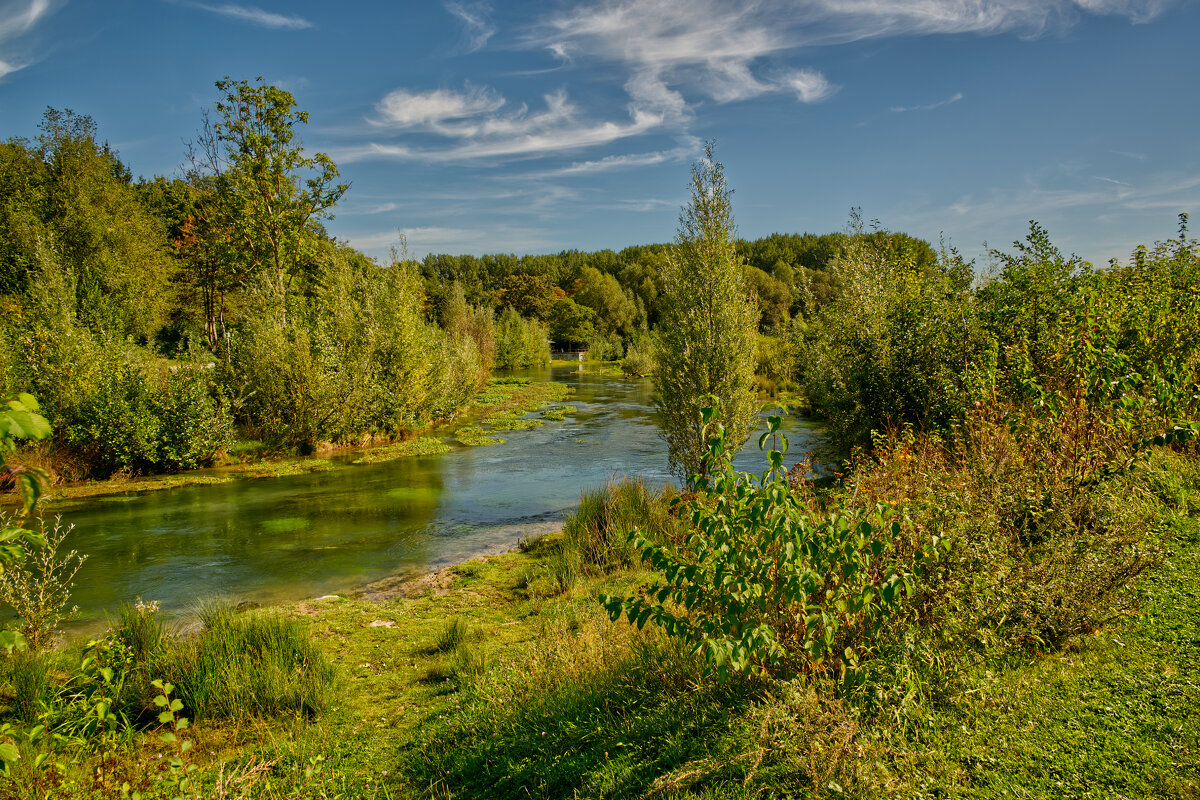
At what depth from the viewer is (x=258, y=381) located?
72.4 ft

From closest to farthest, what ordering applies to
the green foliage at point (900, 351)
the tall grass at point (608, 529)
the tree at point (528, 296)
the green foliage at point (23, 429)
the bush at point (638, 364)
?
the green foliage at point (23, 429) → the tall grass at point (608, 529) → the green foliage at point (900, 351) → the bush at point (638, 364) → the tree at point (528, 296)

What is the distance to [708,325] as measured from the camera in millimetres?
12250

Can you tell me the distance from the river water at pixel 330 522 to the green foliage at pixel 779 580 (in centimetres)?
713

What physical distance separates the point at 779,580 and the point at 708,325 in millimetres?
8737

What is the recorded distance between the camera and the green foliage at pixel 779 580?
11.8 feet

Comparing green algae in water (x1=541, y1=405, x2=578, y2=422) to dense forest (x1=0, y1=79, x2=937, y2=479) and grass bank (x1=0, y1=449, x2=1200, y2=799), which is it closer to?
dense forest (x1=0, y1=79, x2=937, y2=479)

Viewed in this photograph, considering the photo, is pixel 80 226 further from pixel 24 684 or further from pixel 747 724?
pixel 747 724

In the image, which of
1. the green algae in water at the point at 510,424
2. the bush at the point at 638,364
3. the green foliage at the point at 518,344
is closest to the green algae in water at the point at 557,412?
the green algae in water at the point at 510,424

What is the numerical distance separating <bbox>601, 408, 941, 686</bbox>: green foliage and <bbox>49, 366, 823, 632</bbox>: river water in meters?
7.13

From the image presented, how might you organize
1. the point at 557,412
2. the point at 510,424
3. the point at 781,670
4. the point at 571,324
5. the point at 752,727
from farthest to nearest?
1. the point at 571,324
2. the point at 557,412
3. the point at 510,424
4. the point at 781,670
5. the point at 752,727

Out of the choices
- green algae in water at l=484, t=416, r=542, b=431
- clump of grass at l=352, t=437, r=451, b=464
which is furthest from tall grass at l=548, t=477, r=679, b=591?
green algae in water at l=484, t=416, r=542, b=431

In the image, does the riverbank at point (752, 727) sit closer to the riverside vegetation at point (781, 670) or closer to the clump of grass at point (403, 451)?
the riverside vegetation at point (781, 670)

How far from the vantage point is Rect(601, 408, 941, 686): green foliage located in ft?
11.8

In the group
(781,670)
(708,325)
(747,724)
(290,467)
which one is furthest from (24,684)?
(290,467)
